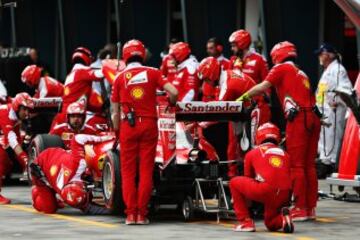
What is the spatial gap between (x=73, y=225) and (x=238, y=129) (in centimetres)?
234

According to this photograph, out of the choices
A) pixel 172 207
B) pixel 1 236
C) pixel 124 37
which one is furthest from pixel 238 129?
pixel 124 37

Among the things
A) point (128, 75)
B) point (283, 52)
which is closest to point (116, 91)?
point (128, 75)

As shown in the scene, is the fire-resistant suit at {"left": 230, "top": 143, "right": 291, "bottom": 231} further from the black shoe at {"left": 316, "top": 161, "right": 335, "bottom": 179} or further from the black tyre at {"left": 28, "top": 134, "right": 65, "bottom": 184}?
the black shoe at {"left": 316, "top": 161, "right": 335, "bottom": 179}

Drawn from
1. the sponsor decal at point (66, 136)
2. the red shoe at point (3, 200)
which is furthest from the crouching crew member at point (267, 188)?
the red shoe at point (3, 200)

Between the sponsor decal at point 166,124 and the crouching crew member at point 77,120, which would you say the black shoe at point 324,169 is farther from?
the sponsor decal at point 166,124

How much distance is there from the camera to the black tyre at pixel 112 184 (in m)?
15.2

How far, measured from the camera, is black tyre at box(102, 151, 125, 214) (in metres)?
15.2

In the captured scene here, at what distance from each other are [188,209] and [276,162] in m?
1.67

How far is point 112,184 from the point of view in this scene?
50.2ft

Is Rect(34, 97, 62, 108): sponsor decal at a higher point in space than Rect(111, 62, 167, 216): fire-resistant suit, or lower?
higher

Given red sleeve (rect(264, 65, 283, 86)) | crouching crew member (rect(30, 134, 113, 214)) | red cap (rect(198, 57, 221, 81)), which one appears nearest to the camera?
red sleeve (rect(264, 65, 283, 86))

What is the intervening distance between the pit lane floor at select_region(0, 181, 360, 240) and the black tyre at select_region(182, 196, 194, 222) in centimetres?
9

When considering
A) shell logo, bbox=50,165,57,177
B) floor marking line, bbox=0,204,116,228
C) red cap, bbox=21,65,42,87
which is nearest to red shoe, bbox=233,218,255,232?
floor marking line, bbox=0,204,116,228

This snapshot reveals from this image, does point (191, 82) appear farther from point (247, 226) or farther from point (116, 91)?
point (247, 226)
